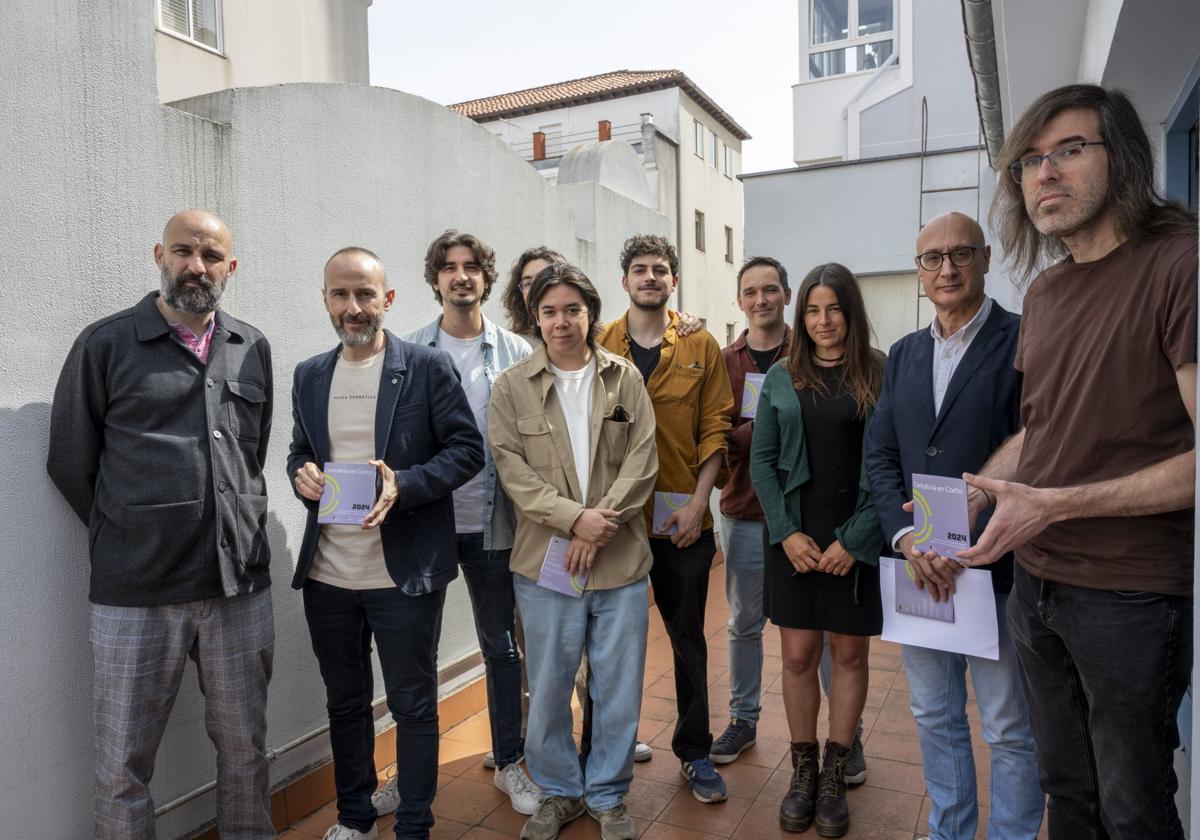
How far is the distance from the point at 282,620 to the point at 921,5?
1109cm

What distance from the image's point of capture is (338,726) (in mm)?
3018

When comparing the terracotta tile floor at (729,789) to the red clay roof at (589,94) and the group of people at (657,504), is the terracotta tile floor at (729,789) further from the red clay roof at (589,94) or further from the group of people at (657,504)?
the red clay roof at (589,94)

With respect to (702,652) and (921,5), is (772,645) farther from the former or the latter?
(921,5)

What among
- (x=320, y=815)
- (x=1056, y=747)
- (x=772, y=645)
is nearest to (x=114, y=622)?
(x=320, y=815)

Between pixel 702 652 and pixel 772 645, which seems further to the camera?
pixel 772 645

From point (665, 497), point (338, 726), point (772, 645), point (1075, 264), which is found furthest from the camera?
point (772, 645)

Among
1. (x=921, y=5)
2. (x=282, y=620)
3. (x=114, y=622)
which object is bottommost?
(x=282, y=620)

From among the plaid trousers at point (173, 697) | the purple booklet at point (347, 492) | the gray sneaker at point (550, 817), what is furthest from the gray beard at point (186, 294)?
the gray sneaker at point (550, 817)

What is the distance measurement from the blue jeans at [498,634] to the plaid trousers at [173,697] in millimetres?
809

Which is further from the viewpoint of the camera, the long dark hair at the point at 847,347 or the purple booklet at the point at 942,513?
the long dark hair at the point at 847,347

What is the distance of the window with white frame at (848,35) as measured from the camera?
1393cm

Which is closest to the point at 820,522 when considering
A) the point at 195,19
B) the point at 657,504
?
the point at 657,504

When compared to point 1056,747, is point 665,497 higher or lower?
higher

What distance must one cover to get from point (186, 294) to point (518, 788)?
221 cm
